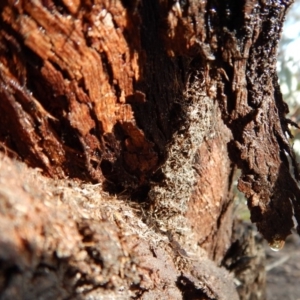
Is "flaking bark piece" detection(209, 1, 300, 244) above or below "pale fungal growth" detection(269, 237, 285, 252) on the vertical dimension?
above

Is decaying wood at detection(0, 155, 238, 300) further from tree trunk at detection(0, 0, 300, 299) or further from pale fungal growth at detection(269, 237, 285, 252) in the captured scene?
pale fungal growth at detection(269, 237, 285, 252)

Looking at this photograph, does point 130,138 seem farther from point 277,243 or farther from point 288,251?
point 288,251

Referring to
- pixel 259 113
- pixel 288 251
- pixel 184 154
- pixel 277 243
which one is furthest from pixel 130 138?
pixel 288 251

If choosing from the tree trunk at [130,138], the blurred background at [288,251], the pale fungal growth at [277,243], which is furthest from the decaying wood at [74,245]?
the blurred background at [288,251]

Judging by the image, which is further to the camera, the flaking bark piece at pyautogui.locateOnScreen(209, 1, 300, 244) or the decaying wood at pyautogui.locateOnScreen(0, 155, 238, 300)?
the flaking bark piece at pyautogui.locateOnScreen(209, 1, 300, 244)

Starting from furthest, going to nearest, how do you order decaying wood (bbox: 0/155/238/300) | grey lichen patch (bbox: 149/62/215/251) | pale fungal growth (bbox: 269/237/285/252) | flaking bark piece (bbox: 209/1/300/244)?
1. pale fungal growth (bbox: 269/237/285/252)
2. grey lichen patch (bbox: 149/62/215/251)
3. flaking bark piece (bbox: 209/1/300/244)
4. decaying wood (bbox: 0/155/238/300)

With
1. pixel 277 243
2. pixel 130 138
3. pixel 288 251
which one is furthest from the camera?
pixel 288 251

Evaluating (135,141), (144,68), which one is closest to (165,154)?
(135,141)

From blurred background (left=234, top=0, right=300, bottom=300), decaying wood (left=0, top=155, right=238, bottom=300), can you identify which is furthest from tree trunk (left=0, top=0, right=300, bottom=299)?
blurred background (left=234, top=0, right=300, bottom=300)
